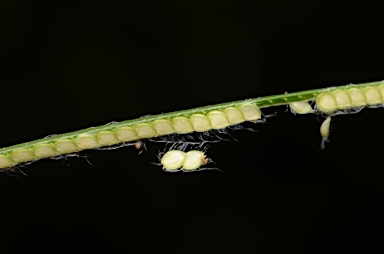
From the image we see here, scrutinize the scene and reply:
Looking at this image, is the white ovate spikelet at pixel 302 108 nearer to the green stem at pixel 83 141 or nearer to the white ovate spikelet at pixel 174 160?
the green stem at pixel 83 141

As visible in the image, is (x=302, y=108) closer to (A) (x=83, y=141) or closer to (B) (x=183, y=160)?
(B) (x=183, y=160)

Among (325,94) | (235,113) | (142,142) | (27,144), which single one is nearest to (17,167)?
(27,144)

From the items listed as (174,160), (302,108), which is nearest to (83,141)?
(174,160)

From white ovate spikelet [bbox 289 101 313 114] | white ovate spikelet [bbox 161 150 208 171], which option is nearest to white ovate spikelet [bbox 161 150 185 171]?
white ovate spikelet [bbox 161 150 208 171]

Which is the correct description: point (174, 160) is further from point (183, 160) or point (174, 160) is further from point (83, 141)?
point (83, 141)

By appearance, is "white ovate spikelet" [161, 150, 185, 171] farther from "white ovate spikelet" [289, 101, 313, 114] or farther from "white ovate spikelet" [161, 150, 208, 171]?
"white ovate spikelet" [289, 101, 313, 114]

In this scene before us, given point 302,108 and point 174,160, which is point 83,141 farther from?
point 302,108

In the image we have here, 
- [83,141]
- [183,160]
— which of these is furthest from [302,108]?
[83,141]

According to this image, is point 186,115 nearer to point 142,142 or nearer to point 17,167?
point 142,142

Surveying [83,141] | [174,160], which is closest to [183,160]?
[174,160]

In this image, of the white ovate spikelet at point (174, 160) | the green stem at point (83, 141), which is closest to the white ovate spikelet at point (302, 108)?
the green stem at point (83, 141)

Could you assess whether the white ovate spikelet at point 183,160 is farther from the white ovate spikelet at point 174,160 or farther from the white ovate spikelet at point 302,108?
the white ovate spikelet at point 302,108
